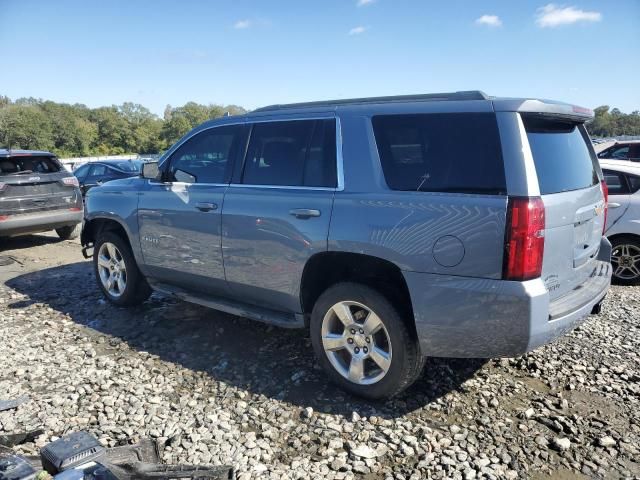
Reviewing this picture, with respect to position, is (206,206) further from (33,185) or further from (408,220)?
(33,185)

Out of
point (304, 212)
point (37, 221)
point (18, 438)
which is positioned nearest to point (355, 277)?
point (304, 212)

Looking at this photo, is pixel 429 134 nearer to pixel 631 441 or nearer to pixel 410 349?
pixel 410 349

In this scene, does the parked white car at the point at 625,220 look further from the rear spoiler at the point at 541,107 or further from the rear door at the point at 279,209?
the rear door at the point at 279,209

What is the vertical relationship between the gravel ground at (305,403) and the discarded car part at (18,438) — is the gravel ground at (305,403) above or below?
below

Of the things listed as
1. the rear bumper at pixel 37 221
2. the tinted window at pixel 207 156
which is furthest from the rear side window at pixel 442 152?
the rear bumper at pixel 37 221

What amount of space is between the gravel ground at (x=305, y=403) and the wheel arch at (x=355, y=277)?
2.11ft

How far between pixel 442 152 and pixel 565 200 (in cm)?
80

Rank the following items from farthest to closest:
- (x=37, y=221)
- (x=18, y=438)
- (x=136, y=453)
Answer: (x=37, y=221), (x=18, y=438), (x=136, y=453)

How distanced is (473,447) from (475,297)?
0.90 meters

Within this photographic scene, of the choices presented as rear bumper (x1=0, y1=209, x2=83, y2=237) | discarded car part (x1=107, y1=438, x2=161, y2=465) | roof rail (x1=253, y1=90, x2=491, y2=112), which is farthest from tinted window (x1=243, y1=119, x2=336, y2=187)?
rear bumper (x1=0, y1=209, x2=83, y2=237)

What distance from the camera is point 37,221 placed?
8.40m

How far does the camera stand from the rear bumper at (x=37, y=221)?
26.6ft

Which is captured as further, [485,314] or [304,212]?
[304,212]

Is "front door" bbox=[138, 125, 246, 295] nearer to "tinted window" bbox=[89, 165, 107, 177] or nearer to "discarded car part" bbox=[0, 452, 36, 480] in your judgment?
"discarded car part" bbox=[0, 452, 36, 480]
